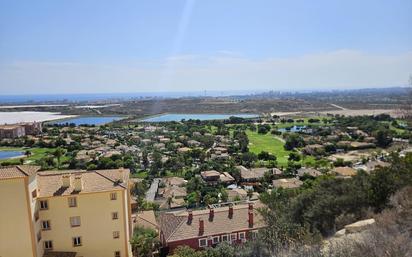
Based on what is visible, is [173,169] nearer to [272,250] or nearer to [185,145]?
[185,145]

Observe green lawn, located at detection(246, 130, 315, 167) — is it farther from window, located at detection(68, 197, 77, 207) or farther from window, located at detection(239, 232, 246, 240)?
window, located at detection(68, 197, 77, 207)

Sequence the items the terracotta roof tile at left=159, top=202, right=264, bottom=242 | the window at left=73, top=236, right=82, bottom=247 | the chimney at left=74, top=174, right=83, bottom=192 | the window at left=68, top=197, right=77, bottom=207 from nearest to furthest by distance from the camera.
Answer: the window at left=68, top=197, right=77, bottom=207, the chimney at left=74, top=174, right=83, bottom=192, the window at left=73, top=236, right=82, bottom=247, the terracotta roof tile at left=159, top=202, right=264, bottom=242

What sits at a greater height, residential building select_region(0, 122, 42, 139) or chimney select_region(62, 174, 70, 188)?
chimney select_region(62, 174, 70, 188)

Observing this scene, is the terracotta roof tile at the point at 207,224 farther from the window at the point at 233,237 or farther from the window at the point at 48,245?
the window at the point at 48,245

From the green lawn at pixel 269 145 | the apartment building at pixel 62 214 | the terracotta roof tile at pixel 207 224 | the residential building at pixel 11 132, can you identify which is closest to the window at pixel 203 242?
the terracotta roof tile at pixel 207 224

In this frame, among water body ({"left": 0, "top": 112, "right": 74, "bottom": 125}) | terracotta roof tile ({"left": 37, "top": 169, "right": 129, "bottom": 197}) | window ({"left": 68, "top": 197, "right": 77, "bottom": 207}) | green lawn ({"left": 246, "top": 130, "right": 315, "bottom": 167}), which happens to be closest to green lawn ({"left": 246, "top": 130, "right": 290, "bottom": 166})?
green lawn ({"left": 246, "top": 130, "right": 315, "bottom": 167})

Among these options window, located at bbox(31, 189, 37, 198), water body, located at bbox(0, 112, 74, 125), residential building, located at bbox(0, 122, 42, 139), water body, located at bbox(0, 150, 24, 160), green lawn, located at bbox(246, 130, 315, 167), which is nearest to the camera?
window, located at bbox(31, 189, 37, 198)

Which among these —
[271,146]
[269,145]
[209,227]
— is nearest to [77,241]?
[209,227]

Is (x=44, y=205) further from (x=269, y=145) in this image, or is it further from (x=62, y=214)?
(x=269, y=145)
